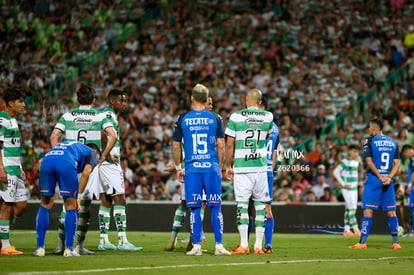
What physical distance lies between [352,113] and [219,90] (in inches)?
179

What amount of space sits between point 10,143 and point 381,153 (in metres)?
6.87

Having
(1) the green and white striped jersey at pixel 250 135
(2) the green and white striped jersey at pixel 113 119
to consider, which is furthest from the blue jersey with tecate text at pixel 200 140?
(2) the green and white striped jersey at pixel 113 119

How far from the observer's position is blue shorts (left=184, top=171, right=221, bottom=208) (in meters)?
12.5

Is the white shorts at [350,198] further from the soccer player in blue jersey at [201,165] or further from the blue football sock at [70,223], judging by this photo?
the blue football sock at [70,223]

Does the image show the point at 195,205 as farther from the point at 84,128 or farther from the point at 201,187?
the point at 84,128

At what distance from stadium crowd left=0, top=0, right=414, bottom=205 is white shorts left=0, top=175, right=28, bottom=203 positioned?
11.0m

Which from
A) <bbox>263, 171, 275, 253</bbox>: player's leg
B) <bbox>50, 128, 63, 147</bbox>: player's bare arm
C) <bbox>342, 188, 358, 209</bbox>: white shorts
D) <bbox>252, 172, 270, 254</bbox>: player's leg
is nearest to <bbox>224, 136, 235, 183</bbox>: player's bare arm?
<bbox>252, 172, 270, 254</bbox>: player's leg

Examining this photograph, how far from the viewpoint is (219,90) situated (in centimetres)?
2800

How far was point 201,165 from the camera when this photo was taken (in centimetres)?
1259

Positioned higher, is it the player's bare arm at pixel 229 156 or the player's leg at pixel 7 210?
the player's bare arm at pixel 229 156

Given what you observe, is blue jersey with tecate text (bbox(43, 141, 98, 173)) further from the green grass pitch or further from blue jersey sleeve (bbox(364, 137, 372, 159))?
blue jersey sleeve (bbox(364, 137, 372, 159))

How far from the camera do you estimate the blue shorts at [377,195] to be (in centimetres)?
1557

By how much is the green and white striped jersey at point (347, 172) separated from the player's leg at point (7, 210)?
11.7 meters

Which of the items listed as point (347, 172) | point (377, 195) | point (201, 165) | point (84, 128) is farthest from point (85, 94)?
point (347, 172)
